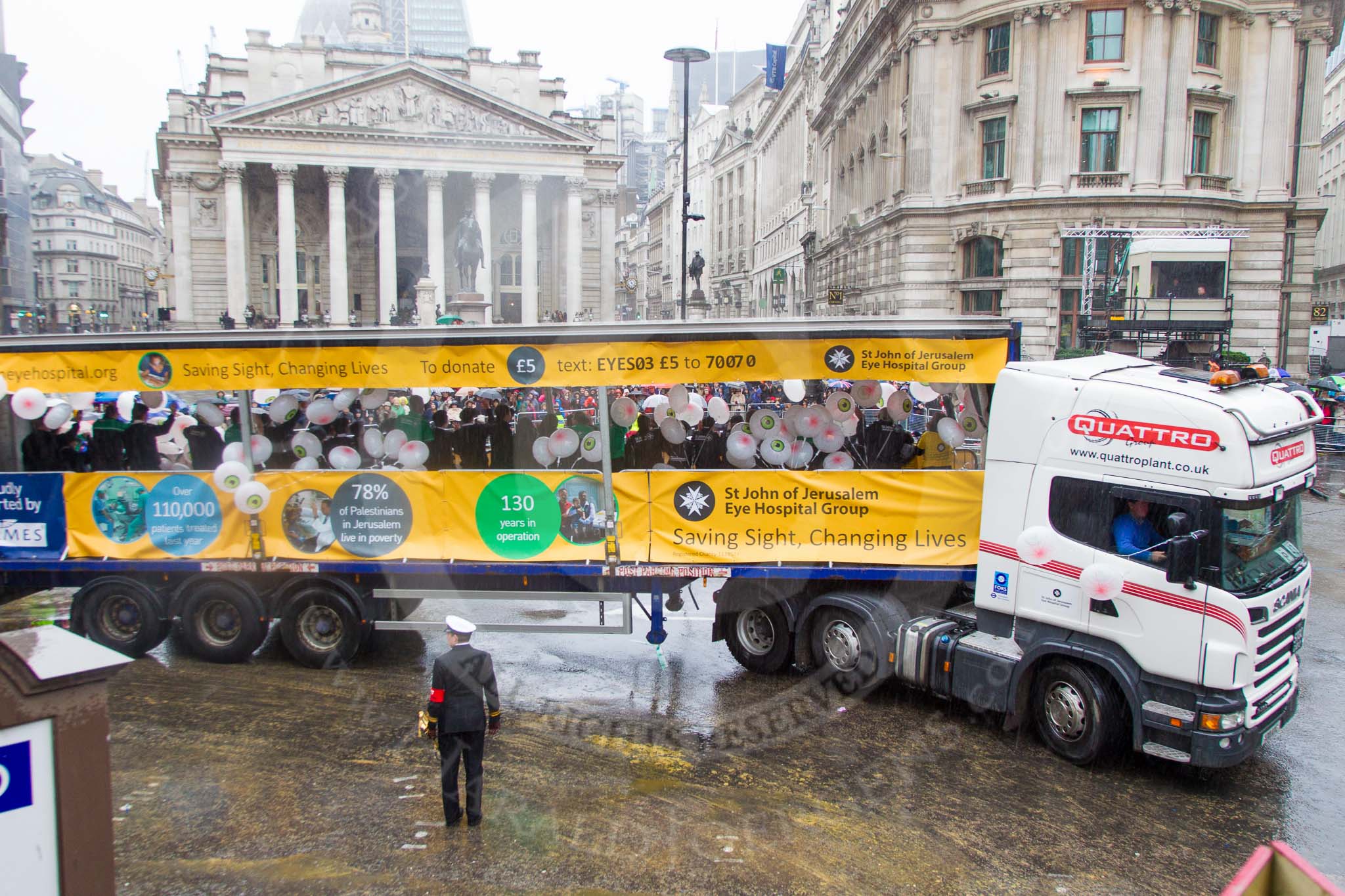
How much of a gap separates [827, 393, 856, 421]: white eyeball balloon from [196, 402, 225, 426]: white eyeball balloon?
23.6ft

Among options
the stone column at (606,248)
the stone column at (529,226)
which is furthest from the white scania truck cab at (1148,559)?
the stone column at (606,248)

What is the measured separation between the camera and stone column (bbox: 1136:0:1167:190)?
122ft

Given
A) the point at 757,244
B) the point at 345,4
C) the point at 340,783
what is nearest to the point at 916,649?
the point at 340,783

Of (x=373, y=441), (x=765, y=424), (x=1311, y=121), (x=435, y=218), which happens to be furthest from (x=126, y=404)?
(x=435, y=218)

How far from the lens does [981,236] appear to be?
40.4 m

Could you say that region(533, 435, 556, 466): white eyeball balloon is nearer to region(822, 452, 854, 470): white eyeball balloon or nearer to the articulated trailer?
→ the articulated trailer

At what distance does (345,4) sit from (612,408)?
459ft

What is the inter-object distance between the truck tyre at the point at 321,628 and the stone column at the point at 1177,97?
3729 cm

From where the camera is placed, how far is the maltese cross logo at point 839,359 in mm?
9734

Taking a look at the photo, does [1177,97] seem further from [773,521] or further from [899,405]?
[773,521]

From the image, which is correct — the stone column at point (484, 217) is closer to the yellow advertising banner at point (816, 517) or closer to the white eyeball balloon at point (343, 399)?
the white eyeball balloon at point (343, 399)

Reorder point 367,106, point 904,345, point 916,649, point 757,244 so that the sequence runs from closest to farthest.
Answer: point 916,649, point 904,345, point 367,106, point 757,244

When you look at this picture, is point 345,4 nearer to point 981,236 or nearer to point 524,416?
point 981,236

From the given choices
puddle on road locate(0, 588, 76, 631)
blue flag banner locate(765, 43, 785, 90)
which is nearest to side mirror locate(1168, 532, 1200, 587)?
puddle on road locate(0, 588, 76, 631)
